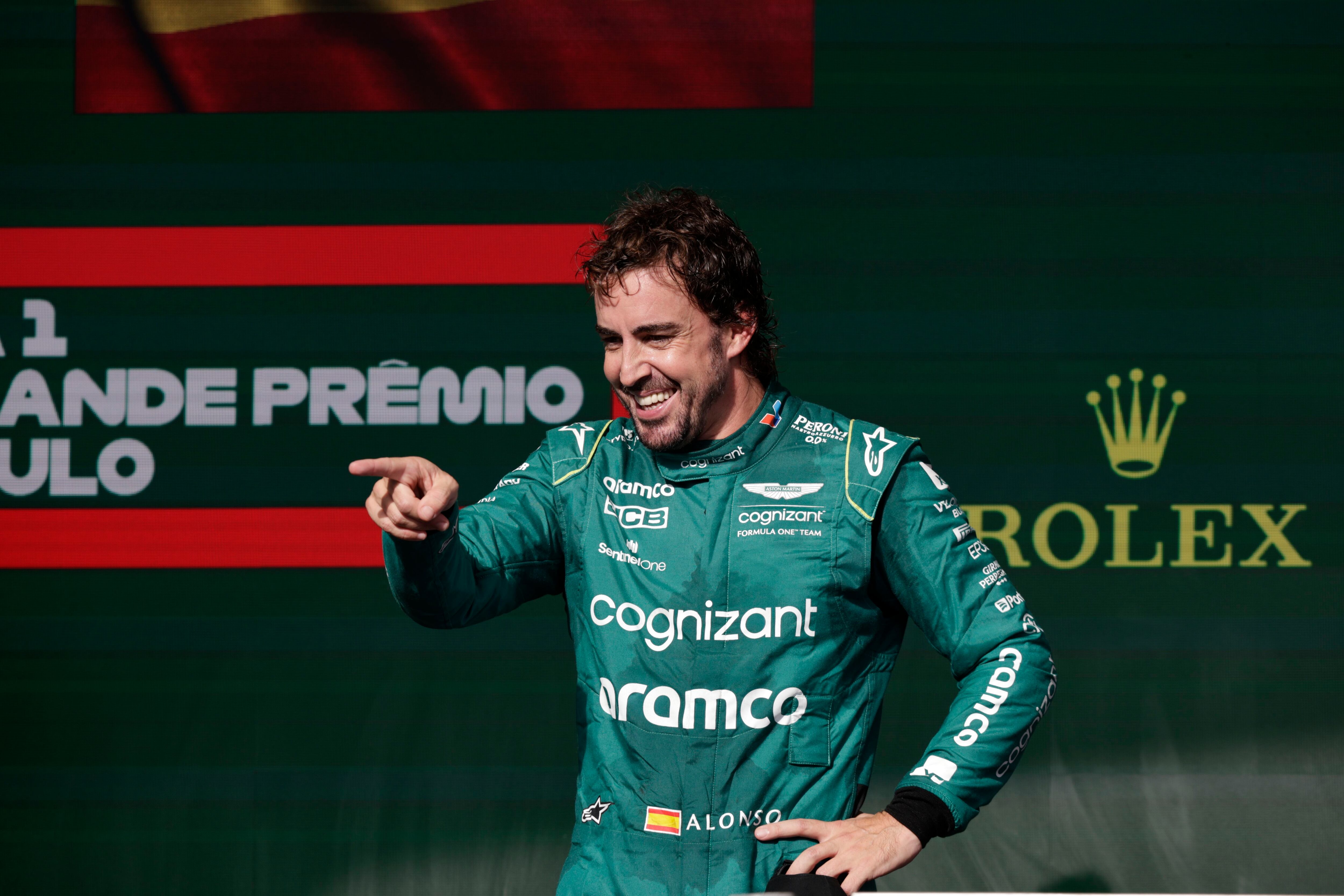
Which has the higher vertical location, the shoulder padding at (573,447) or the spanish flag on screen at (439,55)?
the spanish flag on screen at (439,55)

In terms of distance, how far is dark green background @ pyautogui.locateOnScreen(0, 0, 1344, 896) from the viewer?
2.92 meters

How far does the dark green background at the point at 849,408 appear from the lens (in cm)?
292

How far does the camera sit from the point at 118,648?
3.01 meters

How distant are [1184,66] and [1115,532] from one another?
1207mm

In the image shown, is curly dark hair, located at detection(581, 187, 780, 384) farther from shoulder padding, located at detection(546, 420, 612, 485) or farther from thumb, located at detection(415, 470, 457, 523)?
thumb, located at detection(415, 470, 457, 523)

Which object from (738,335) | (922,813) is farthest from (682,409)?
(922,813)

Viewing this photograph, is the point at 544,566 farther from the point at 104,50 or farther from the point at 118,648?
the point at 104,50

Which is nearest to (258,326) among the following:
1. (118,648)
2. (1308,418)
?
(118,648)

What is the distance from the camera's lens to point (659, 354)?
1660 millimetres

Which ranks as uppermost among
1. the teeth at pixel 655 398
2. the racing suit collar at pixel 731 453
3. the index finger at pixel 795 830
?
the teeth at pixel 655 398

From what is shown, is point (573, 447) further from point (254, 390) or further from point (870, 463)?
point (254, 390)

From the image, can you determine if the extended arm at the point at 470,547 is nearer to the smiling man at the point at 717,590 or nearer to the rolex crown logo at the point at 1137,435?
the smiling man at the point at 717,590

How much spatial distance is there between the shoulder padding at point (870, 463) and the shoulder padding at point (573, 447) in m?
0.41

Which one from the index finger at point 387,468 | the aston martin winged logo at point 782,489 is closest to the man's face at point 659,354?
the aston martin winged logo at point 782,489
